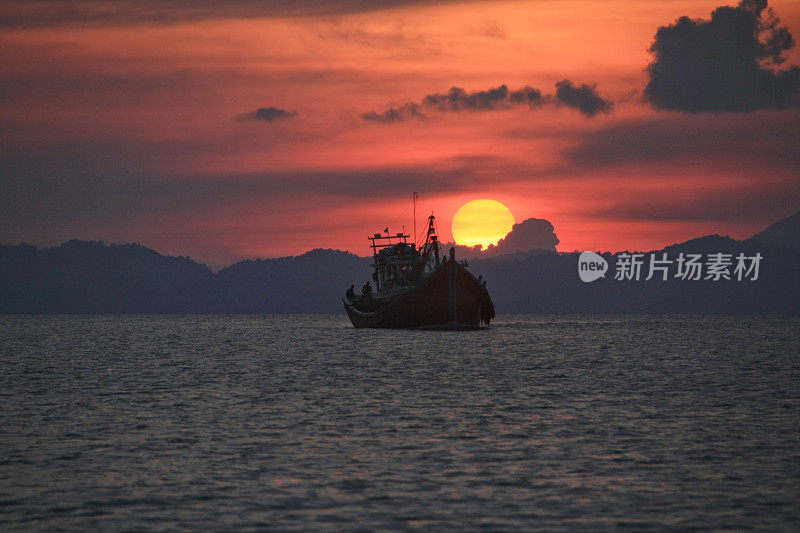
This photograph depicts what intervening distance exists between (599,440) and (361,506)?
13.0 metres

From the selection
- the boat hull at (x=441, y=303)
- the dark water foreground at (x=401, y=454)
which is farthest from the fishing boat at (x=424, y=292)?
the dark water foreground at (x=401, y=454)

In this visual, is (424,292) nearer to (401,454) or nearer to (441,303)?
(441,303)

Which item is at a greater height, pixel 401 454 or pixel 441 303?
pixel 441 303

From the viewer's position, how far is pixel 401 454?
28500 millimetres

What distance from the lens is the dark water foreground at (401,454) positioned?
20.5 meters

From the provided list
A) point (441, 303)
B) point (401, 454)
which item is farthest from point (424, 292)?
point (401, 454)

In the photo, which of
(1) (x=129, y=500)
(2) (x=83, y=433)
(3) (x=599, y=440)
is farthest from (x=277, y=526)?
(2) (x=83, y=433)

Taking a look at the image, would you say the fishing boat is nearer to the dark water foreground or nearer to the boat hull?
the boat hull

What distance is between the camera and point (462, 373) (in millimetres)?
65688

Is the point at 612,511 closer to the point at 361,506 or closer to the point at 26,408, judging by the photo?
the point at 361,506

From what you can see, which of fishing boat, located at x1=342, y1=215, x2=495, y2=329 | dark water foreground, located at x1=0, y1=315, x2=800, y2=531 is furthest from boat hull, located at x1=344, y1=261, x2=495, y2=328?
dark water foreground, located at x1=0, y1=315, x2=800, y2=531

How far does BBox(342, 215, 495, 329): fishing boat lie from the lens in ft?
417

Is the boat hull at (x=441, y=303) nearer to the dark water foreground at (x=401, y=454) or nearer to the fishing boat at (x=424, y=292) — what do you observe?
the fishing boat at (x=424, y=292)

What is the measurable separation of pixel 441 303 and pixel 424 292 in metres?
4.39
